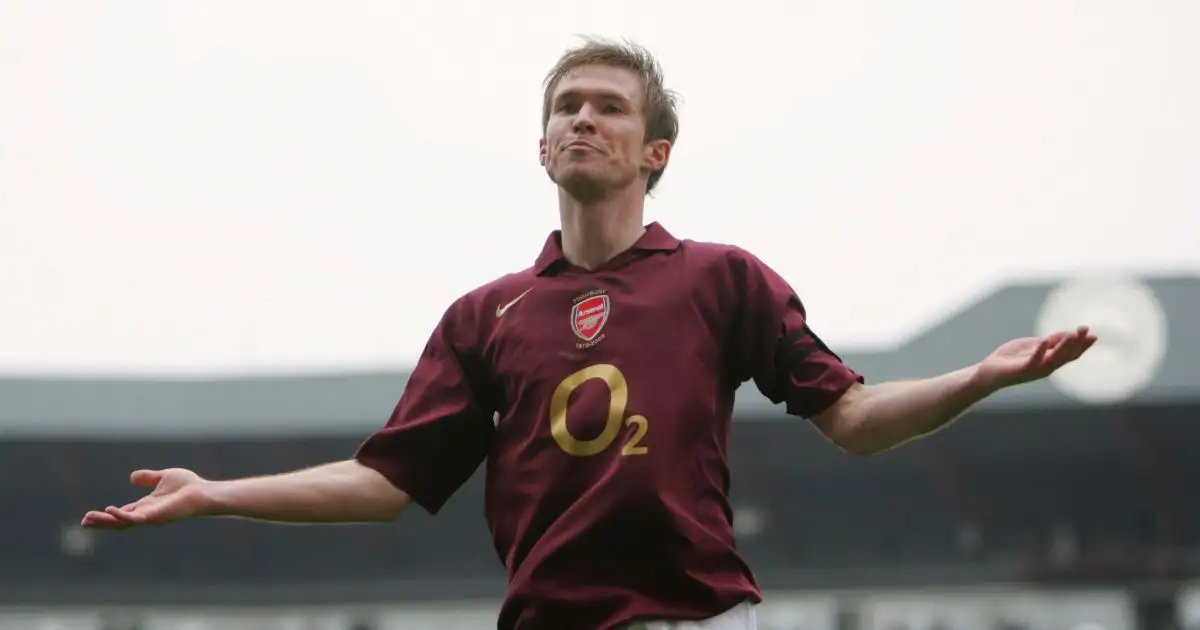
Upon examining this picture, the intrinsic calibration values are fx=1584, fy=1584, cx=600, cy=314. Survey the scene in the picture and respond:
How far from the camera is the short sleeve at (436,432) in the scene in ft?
10.7

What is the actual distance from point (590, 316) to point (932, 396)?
0.68m

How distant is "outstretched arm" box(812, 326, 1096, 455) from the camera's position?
268cm

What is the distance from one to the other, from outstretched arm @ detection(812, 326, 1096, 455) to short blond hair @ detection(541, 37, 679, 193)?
70 centimetres

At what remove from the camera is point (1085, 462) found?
22.4 m

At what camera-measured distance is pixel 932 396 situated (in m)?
2.85

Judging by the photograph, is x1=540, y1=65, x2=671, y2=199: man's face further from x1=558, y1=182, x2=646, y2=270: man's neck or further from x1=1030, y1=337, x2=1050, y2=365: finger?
x1=1030, y1=337, x2=1050, y2=365: finger

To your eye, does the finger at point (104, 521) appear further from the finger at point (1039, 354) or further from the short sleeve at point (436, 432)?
the finger at point (1039, 354)

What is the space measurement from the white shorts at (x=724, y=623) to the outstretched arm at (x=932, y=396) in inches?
14.2

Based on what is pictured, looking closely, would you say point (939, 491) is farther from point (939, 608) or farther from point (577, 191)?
point (577, 191)

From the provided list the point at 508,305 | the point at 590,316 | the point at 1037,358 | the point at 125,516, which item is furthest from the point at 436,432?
the point at 1037,358

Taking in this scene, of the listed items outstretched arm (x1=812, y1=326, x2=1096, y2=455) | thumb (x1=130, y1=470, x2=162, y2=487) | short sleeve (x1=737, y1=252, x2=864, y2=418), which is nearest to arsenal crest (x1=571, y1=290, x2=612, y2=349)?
short sleeve (x1=737, y1=252, x2=864, y2=418)

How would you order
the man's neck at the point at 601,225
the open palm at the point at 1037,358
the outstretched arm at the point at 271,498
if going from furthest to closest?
the man's neck at the point at 601,225
the outstretched arm at the point at 271,498
the open palm at the point at 1037,358

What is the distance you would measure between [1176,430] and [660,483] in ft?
65.7

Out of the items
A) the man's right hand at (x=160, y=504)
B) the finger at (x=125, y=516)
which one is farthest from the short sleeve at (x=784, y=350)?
the finger at (x=125, y=516)
